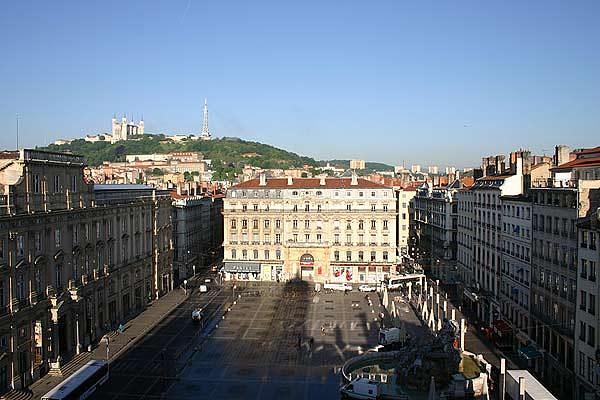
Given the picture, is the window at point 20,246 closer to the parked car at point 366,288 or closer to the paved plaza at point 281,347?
the paved plaza at point 281,347

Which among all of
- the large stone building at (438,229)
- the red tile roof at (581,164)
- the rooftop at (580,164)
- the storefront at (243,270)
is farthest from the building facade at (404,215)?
the red tile roof at (581,164)

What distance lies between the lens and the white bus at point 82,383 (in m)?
38.0

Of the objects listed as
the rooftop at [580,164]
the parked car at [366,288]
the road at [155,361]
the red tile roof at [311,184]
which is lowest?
the parked car at [366,288]

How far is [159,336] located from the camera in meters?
61.1

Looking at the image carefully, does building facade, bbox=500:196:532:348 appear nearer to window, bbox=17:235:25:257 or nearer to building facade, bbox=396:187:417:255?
window, bbox=17:235:25:257

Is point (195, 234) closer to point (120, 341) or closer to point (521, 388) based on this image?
point (120, 341)

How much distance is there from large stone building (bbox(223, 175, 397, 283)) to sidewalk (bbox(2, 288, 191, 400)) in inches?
543

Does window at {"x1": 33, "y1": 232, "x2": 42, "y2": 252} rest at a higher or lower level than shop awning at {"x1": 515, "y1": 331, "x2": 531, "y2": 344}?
higher

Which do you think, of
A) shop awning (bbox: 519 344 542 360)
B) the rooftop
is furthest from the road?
the rooftop

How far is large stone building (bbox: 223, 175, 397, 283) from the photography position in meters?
93.6

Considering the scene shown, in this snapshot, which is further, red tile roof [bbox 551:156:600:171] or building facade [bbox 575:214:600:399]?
red tile roof [bbox 551:156:600:171]

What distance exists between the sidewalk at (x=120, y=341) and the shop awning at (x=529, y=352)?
34288mm

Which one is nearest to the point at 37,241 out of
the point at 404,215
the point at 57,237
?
the point at 57,237

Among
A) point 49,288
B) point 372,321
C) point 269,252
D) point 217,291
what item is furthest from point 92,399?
point 269,252
